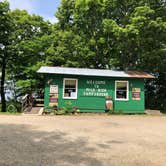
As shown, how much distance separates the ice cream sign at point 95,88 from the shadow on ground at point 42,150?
859 cm

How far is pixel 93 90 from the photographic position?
1816cm

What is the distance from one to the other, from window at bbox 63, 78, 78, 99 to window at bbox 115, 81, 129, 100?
2783 mm

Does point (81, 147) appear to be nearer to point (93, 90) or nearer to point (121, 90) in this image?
point (93, 90)

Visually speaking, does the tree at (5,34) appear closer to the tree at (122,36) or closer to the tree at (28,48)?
the tree at (28,48)

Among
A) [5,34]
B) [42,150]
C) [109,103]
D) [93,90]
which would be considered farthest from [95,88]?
[5,34]

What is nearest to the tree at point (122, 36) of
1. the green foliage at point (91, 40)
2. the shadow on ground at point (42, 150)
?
the green foliage at point (91, 40)

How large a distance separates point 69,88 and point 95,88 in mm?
1711

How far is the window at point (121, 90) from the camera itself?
1841cm

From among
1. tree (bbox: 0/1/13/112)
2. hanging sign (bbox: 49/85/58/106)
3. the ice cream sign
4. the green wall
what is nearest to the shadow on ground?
hanging sign (bbox: 49/85/58/106)

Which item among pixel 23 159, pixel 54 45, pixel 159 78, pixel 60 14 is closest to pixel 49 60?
pixel 54 45

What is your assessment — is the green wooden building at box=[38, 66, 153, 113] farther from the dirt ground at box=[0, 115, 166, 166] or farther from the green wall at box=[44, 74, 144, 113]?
the dirt ground at box=[0, 115, 166, 166]

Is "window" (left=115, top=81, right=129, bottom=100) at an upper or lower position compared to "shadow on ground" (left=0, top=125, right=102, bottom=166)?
upper

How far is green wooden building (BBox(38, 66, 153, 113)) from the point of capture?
1769 centimetres

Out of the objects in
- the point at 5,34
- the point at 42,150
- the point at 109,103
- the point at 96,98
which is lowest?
the point at 42,150
